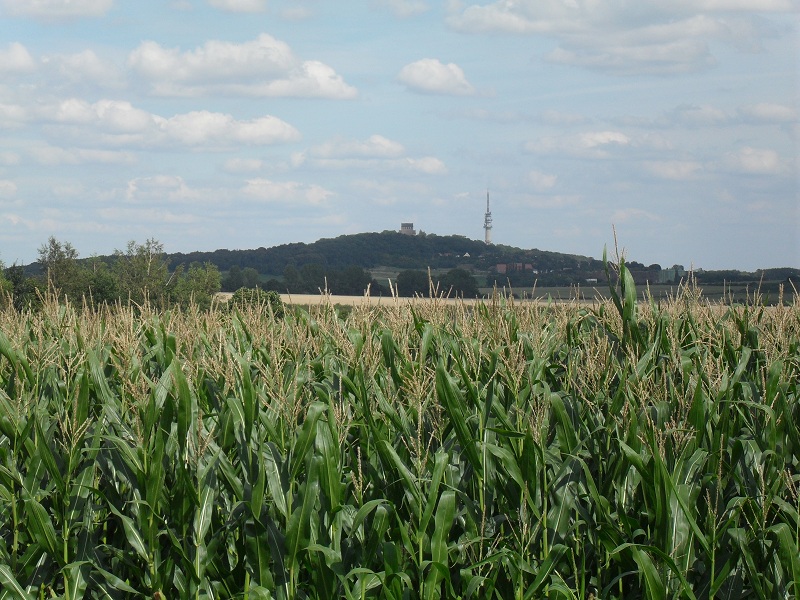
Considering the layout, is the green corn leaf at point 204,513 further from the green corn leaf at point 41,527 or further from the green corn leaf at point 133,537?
the green corn leaf at point 41,527

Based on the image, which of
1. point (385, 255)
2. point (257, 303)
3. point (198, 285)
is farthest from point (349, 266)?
point (257, 303)

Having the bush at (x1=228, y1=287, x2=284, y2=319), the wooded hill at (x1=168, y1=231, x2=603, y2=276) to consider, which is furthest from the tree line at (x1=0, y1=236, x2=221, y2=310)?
the wooded hill at (x1=168, y1=231, x2=603, y2=276)

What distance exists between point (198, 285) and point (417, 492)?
4600 cm

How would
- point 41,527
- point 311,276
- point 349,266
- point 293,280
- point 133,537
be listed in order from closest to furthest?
point 133,537 → point 41,527 → point 293,280 → point 311,276 → point 349,266

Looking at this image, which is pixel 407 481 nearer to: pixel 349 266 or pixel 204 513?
pixel 204 513

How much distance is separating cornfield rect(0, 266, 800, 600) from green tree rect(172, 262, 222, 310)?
133 ft

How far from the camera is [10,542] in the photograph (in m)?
5.61

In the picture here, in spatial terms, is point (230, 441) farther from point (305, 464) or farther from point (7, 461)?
point (7, 461)

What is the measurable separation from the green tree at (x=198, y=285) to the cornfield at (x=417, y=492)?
40.6 metres

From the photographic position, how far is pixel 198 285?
49000mm

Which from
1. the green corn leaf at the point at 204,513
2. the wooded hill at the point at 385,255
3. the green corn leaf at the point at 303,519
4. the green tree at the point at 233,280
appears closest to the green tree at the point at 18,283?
the green tree at the point at 233,280

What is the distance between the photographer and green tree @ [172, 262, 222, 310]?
4650cm

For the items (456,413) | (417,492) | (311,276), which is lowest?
(417,492)

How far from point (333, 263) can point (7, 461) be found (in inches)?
3785
